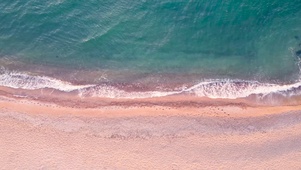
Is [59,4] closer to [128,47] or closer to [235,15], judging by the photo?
[128,47]

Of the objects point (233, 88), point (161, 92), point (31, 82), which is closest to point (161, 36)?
point (161, 92)

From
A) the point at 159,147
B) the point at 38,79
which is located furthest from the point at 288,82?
the point at 38,79

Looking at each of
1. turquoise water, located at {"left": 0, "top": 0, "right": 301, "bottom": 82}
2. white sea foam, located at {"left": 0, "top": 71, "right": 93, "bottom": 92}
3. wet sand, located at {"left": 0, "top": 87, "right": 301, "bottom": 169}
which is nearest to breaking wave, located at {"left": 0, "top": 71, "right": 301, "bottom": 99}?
white sea foam, located at {"left": 0, "top": 71, "right": 93, "bottom": 92}

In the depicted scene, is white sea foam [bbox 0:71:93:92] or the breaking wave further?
white sea foam [bbox 0:71:93:92]

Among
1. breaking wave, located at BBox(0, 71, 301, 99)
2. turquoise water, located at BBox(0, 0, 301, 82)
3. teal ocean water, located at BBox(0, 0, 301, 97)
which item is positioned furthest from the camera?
turquoise water, located at BBox(0, 0, 301, 82)

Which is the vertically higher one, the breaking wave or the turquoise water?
the turquoise water

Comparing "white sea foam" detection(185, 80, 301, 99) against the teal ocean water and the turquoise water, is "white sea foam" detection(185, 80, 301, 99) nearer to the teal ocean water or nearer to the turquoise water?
the teal ocean water

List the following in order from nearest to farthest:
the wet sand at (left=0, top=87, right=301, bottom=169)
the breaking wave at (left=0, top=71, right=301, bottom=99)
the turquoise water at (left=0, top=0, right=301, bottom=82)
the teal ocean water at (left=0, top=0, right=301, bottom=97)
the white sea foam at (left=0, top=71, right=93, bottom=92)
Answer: the wet sand at (left=0, top=87, right=301, bottom=169) → the breaking wave at (left=0, top=71, right=301, bottom=99) → the white sea foam at (left=0, top=71, right=93, bottom=92) → the teal ocean water at (left=0, top=0, right=301, bottom=97) → the turquoise water at (left=0, top=0, right=301, bottom=82)

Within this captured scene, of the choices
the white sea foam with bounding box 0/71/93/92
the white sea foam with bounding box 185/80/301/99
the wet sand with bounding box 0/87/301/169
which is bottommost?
the wet sand with bounding box 0/87/301/169
